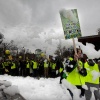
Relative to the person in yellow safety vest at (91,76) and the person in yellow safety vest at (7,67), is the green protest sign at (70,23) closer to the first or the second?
the person in yellow safety vest at (91,76)

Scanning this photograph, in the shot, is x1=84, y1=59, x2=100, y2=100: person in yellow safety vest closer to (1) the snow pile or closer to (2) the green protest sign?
(2) the green protest sign

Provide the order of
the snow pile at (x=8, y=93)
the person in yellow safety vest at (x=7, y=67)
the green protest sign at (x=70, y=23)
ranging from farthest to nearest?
the person in yellow safety vest at (x=7, y=67)
the snow pile at (x=8, y=93)
the green protest sign at (x=70, y=23)

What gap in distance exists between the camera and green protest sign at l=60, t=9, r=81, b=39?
28.2 feet

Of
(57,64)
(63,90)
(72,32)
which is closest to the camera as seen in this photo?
(72,32)

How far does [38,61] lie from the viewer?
21.3 metres

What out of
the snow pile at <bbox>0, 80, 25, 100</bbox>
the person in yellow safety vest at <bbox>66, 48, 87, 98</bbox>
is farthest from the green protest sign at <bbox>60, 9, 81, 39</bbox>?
the snow pile at <bbox>0, 80, 25, 100</bbox>

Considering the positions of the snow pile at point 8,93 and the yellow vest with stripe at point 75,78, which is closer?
the snow pile at point 8,93

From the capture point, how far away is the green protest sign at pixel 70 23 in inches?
338

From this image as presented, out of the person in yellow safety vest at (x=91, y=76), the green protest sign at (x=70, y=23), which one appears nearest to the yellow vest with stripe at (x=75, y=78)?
the person in yellow safety vest at (x=91, y=76)

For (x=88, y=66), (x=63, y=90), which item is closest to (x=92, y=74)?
(x=88, y=66)

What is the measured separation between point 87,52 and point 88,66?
4.10 feet

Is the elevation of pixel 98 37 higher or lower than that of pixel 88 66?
higher

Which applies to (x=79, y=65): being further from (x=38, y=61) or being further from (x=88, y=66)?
(x=38, y=61)

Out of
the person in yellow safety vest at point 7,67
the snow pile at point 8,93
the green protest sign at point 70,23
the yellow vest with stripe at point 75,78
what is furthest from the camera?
the person in yellow safety vest at point 7,67
